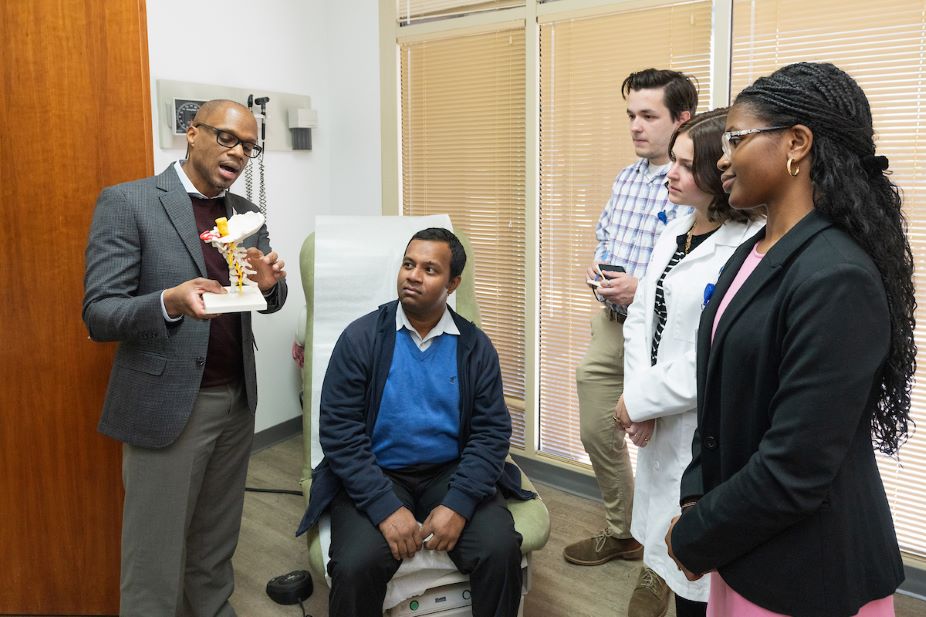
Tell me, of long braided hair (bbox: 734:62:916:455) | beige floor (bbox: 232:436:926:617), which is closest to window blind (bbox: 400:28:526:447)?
beige floor (bbox: 232:436:926:617)

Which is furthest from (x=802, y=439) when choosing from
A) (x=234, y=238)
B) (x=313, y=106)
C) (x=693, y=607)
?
(x=313, y=106)

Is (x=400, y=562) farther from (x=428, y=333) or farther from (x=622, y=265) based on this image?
(x=622, y=265)

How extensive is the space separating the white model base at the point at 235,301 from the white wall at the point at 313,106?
1731 mm

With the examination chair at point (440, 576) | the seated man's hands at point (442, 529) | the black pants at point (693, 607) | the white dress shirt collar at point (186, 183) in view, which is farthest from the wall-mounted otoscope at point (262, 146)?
the black pants at point (693, 607)

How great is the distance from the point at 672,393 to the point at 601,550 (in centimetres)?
110

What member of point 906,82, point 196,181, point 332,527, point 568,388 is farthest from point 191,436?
point 906,82

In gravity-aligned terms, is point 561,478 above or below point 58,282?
below

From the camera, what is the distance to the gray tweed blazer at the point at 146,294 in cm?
172

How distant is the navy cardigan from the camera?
6.13 ft

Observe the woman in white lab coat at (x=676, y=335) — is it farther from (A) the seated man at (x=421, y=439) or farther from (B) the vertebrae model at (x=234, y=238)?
(B) the vertebrae model at (x=234, y=238)

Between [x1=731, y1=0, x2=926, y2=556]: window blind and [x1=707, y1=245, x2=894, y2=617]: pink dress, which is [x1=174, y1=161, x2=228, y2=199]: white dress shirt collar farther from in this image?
[x1=731, y1=0, x2=926, y2=556]: window blind

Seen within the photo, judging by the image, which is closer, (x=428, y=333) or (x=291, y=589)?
(x=428, y=333)

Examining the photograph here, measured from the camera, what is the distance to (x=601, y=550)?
2576 mm

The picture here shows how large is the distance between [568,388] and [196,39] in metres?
2.18
